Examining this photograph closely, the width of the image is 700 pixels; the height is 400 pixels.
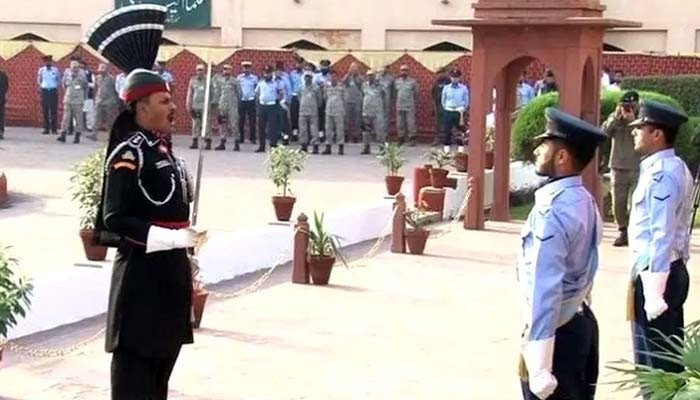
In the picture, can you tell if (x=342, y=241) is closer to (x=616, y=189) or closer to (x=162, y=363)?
(x=616, y=189)

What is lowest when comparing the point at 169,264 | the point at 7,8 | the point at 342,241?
the point at 342,241

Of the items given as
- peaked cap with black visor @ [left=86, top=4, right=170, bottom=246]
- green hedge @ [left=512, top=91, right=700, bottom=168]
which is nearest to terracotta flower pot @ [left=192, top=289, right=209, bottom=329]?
peaked cap with black visor @ [left=86, top=4, right=170, bottom=246]

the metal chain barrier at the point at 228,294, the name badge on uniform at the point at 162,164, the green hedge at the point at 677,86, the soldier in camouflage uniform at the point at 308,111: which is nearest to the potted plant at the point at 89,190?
the metal chain barrier at the point at 228,294

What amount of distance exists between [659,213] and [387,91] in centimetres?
2296

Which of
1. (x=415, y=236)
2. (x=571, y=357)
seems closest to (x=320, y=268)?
(x=415, y=236)

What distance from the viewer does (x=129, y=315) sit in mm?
5430

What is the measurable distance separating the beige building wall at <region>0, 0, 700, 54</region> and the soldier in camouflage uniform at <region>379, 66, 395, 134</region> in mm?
4810

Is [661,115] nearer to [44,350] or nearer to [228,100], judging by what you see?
[44,350]

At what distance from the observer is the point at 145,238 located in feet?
17.6

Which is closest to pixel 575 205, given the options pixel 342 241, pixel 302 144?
pixel 342 241

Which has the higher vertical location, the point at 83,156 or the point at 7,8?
the point at 7,8

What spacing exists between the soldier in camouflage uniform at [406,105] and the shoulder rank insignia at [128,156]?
23.6 metres

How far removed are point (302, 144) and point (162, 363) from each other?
22.6 metres

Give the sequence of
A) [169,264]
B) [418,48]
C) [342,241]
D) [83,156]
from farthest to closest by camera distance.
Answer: [418,48] < [83,156] < [342,241] < [169,264]
